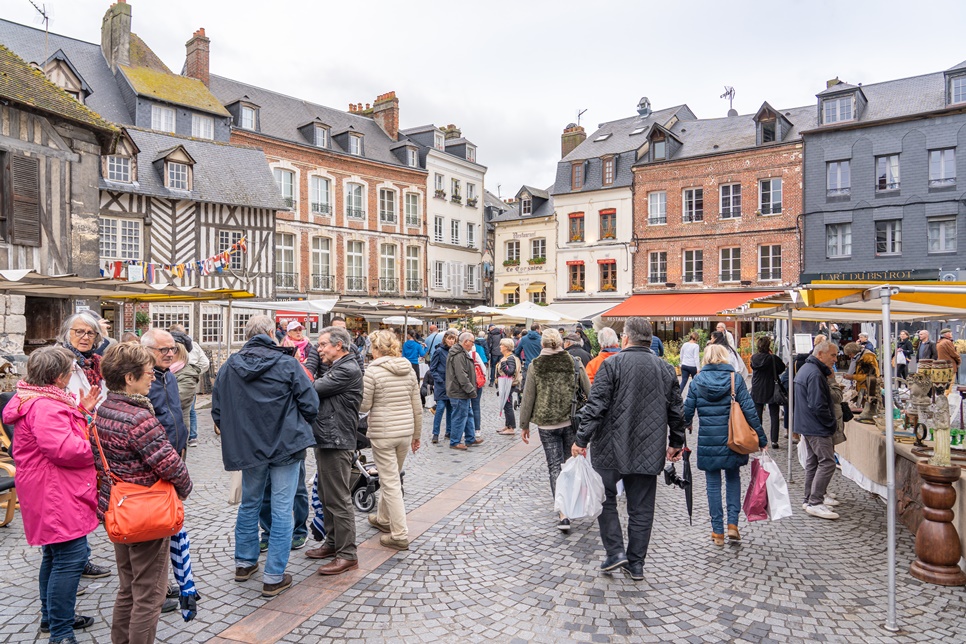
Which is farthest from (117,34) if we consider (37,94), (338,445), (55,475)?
(55,475)

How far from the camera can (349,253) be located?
27.5 meters

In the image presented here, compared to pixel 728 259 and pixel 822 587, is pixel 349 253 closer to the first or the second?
pixel 728 259

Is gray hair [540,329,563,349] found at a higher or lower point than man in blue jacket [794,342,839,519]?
higher

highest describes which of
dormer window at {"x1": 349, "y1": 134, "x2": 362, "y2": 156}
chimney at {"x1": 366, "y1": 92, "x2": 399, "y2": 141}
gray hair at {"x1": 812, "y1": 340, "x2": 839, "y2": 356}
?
chimney at {"x1": 366, "y1": 92, "x2": 399, "y2": 141}

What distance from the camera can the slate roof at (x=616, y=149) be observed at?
89.9 feet

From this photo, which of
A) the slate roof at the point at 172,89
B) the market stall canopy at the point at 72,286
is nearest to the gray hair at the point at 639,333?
the market stall canopy at the point at 72,286

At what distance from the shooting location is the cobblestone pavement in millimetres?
3408

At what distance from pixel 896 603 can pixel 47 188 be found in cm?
1219

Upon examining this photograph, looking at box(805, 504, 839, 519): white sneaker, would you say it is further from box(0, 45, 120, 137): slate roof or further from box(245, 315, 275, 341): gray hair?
box(0, 45, 120, 137): slate roof

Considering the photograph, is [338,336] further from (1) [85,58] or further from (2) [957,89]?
(2) [957,89]

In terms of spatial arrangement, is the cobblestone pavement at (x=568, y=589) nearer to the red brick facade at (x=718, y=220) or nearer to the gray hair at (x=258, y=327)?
the gray hair at (x=258, y=327)

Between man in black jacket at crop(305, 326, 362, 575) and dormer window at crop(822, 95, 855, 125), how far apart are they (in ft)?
78.4

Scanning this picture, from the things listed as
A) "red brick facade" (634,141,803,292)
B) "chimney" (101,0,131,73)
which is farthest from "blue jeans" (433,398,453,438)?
"chimney" (101,0,131,73)

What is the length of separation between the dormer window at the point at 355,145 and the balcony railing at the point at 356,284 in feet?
18.3
